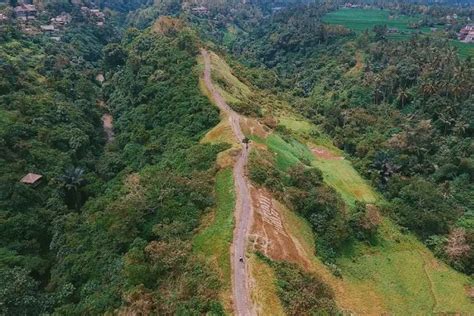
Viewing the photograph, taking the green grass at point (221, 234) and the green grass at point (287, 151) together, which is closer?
the green grass at point (221, 234)

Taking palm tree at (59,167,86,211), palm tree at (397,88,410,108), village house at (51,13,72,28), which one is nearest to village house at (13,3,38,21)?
village house at (51,13,72,28)

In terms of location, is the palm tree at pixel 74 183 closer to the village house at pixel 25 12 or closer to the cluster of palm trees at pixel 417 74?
the cluster of palm trees at pixel 417 74

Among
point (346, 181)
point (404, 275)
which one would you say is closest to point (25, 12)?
point (346, 181)

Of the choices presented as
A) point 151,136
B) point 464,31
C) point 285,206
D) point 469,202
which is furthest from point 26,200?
point 464,31

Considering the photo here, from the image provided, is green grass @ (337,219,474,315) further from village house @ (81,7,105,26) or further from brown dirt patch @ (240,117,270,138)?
village house @ (81,7,105,26)

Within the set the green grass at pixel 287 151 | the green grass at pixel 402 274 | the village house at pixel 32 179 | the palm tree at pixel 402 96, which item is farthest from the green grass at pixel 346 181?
the village house at pixel 32 179

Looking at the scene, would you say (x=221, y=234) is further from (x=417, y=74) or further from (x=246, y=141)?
(x=417, y=74)

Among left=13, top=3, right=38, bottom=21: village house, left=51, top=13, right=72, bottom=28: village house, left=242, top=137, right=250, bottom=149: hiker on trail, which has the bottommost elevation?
left=242, top=137, right=250, bottom=149: hiker on trail
